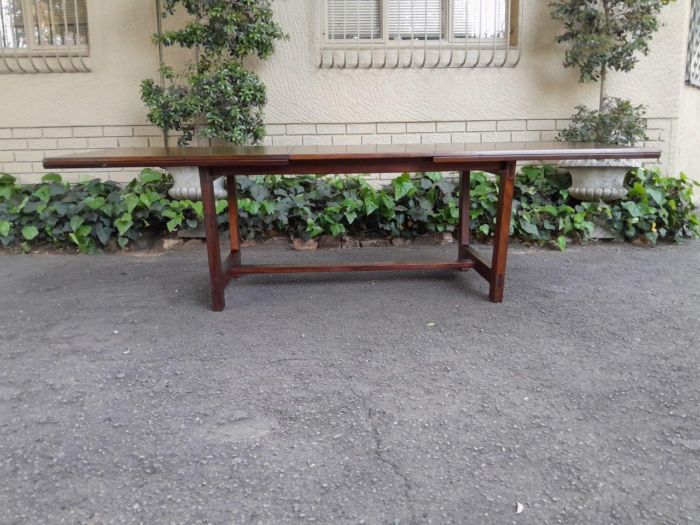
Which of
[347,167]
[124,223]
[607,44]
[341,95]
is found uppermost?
[607,44]

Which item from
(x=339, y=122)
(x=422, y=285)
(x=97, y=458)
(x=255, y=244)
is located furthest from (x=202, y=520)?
(x=339, y=122)

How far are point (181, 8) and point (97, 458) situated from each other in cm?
399

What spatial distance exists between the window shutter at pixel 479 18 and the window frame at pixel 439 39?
0.11 feet

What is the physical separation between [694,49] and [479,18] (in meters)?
2.41

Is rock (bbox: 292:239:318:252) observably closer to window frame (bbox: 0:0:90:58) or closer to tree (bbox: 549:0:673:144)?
tree (bbox: 549:0:673:144)

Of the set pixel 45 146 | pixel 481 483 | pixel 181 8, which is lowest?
pixel 481 483

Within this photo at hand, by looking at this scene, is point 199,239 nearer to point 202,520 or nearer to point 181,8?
point 181,8

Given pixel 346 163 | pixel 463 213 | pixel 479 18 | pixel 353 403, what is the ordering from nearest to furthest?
pixel 353 403 < pixel 346 163 < pixel 463 213 < pixel 479 18

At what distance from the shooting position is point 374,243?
181 inches

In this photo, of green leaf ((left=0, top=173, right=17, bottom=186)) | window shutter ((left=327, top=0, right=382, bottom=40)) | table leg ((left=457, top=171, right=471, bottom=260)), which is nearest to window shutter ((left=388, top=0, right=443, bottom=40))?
window shutter ((left=327, top=0, right=382, bottom=40))

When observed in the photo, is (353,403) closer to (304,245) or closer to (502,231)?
(502,231)

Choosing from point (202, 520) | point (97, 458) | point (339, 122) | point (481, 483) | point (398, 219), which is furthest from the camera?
point (339, 122)

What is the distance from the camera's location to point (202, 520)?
141cm

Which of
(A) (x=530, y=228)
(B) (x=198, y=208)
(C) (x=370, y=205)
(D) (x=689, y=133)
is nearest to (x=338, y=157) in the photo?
(C) (x=370, y=205)
